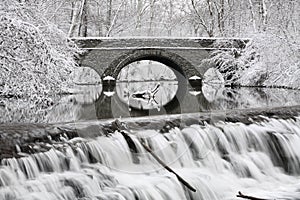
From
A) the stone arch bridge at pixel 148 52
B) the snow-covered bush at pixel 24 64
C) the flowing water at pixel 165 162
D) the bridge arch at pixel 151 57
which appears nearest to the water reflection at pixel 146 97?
the bridge arch at pixel 151 57

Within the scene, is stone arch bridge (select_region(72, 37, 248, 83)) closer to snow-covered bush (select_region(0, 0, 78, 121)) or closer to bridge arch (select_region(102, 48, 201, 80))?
bridge arch (select_region(102, 48, 201, 80))

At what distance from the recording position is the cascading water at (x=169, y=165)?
420cm

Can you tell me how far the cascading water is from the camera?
13.8 ft

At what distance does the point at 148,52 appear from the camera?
18.1m

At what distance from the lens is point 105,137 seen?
5.24 metres

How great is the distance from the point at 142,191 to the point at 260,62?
12.0 meters

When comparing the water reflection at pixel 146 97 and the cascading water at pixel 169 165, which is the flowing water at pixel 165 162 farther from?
the water reflection at pixel 146 97

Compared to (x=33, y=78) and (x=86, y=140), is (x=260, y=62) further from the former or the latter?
(x=86, y=140)

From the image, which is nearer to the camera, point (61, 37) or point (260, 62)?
point (61, 37)

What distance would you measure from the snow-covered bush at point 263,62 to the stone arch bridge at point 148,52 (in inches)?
21.9

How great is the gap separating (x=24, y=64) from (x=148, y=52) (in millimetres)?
9821

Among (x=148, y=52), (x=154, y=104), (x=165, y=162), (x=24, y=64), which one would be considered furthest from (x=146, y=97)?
(x=165, y=162)

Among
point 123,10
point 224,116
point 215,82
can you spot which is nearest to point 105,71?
point 215,82

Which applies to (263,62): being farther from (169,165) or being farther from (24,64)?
(169,165)
